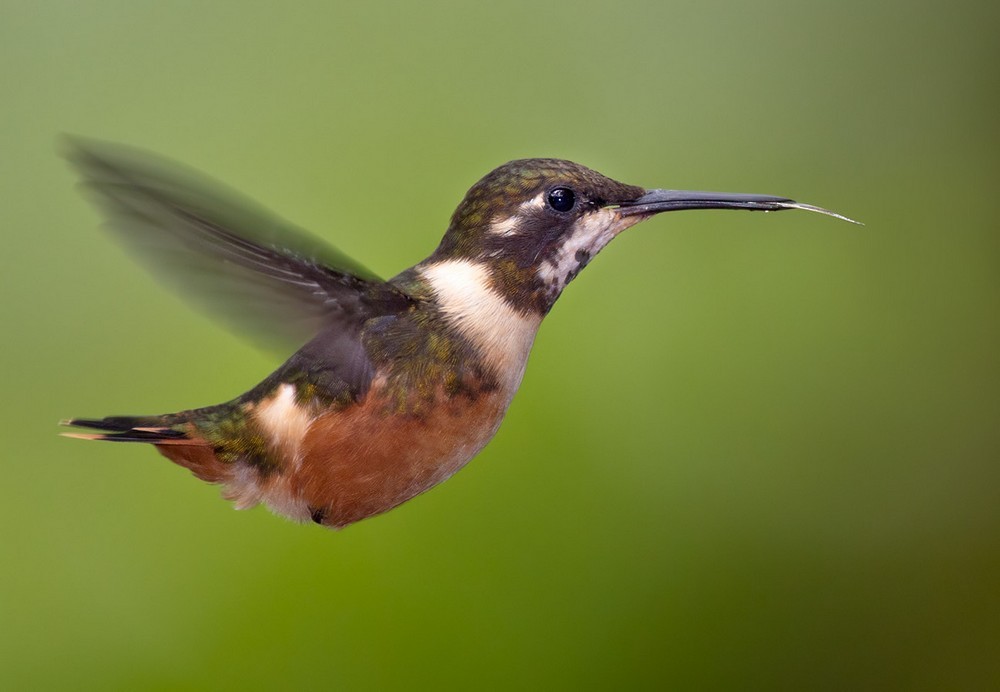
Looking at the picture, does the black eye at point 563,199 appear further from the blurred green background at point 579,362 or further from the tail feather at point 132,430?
the blurred green background at point 579,362

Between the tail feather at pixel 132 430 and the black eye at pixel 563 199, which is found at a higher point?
the black eye at pixel 563 199

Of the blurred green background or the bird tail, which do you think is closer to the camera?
the bird tail

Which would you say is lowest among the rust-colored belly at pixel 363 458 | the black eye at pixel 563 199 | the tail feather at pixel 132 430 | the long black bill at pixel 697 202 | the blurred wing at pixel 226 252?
the tail feather at pixel 132 430

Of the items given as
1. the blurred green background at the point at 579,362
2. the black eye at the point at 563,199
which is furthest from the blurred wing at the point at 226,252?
the blurred green background at the point at 579,362

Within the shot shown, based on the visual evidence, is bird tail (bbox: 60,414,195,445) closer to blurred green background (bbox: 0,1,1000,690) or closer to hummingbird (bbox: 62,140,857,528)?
hummingbird (bbox: 62,140,857,528)

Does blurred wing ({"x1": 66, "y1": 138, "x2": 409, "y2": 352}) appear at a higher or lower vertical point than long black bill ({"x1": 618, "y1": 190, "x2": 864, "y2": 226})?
lower

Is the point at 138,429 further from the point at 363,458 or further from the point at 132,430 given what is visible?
the point at 363,458

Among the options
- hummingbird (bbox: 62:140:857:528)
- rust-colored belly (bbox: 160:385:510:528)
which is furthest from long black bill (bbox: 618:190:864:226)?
rust-colored belly (bbox: 160:385:510:528)
